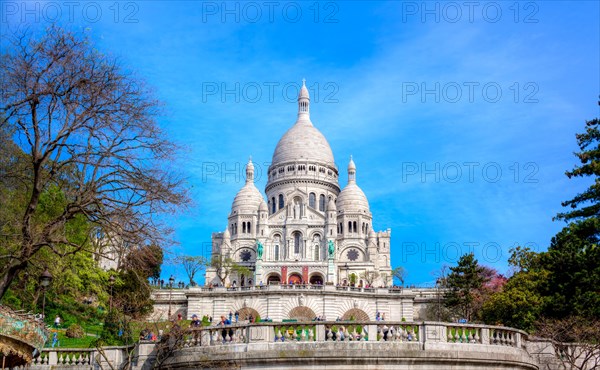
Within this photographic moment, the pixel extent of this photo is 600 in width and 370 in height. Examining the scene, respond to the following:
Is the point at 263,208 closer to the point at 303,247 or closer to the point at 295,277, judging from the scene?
the point at 303,247

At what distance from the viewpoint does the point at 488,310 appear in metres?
55.7

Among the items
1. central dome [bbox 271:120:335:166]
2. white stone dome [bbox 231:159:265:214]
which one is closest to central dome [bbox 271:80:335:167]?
central dome [bbox 271:120:335:166]

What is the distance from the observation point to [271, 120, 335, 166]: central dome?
5536 inches

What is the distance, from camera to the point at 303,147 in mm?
141625

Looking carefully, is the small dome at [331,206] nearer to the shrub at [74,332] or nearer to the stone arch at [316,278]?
the stone arch at [316,278]

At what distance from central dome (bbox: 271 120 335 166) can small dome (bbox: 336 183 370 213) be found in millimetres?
10516

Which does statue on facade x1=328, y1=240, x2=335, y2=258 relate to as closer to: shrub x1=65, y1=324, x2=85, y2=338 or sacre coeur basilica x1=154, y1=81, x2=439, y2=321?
sacre coeur basilica x1=154, y1=81, x2=439, y2=321

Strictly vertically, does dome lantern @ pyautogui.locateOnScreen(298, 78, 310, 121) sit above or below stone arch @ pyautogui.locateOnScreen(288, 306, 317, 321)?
above

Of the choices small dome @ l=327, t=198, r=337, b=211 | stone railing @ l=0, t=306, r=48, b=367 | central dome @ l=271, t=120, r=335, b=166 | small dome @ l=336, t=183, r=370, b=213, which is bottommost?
stone railing @ l=0, t=306, r=48, b=367

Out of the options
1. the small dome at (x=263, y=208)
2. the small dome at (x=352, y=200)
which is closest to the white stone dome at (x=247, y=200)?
the small dome at (x=263, y=208)

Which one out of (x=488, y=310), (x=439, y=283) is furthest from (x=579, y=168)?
(x=439, y=283)

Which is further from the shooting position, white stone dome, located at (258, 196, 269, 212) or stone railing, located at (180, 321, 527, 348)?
white stone dome, located at (258, 196, 269, 212)

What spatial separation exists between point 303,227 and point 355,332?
105 metres

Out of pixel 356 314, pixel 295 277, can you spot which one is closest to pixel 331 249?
pixel 295 277
